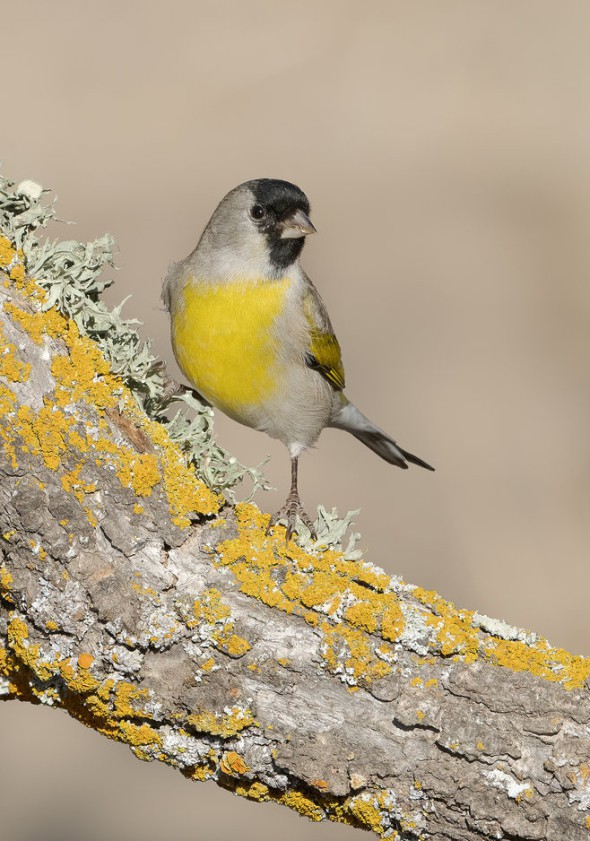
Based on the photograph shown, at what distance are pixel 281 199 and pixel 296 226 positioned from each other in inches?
7.3

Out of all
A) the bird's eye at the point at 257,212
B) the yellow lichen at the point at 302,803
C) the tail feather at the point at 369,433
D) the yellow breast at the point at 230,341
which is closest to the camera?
the yellow lichen at the point at 302,803

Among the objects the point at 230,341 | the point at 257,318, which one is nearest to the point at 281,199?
the point at 257,318

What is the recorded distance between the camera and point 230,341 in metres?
5.79

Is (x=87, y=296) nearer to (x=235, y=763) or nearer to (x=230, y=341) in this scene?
(x=230, y=341)

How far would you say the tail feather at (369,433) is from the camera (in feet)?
23.0

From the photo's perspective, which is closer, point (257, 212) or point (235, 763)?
point (235, 763)

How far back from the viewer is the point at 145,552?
3.78m

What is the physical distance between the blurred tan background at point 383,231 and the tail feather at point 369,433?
4.62 feet

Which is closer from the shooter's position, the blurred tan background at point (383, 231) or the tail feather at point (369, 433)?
the tail feather at point (369, 433)

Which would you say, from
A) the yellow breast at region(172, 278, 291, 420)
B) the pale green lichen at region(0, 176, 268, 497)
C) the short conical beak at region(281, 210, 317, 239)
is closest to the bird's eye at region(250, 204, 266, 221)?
the short conical beak at region(281, 210, 317, 239)

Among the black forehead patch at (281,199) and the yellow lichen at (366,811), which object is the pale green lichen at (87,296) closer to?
the yellow lichen at (366,811)

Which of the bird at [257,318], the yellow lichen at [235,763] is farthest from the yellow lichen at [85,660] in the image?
the bird at [257,318]

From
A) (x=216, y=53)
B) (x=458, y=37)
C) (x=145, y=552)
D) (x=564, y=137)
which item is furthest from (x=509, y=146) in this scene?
(x=145, y=552)

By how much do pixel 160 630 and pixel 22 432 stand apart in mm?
811
